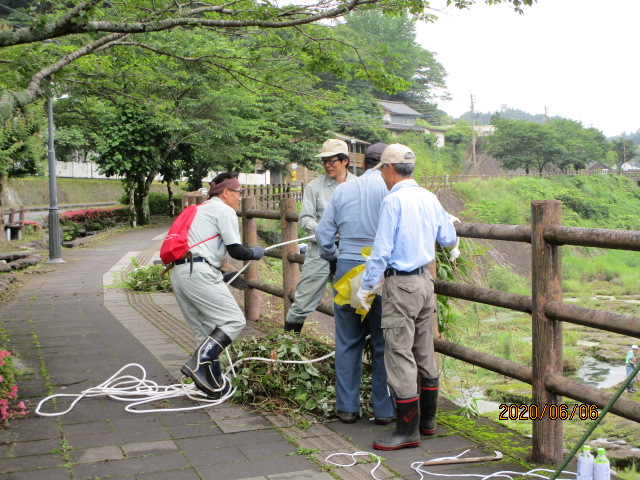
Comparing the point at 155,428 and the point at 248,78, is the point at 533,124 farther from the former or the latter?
the point at 155,428

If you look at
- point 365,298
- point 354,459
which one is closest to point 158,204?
point 365,298

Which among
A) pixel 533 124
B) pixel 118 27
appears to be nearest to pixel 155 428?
pixel 118 27

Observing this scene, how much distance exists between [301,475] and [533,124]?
65521 mm

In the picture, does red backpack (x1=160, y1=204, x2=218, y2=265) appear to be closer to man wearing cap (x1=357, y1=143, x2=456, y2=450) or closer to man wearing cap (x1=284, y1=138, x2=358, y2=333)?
man wearing cap (x1=284, y1=138, x2=358, y2=333)

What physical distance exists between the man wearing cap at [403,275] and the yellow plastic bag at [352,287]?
0.64 ft

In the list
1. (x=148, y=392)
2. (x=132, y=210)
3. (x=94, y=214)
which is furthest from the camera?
(x=132, y=210)

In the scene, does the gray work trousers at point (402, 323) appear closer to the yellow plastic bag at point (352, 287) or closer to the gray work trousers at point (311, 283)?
the yellow plastic bag at point (352, 287)

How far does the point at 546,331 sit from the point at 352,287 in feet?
3.99

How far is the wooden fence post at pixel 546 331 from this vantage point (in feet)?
12.5

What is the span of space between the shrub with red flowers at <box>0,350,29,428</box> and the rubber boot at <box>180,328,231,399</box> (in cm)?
113

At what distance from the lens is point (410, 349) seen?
4.11 meters

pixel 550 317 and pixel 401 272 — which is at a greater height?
pixel 401 272

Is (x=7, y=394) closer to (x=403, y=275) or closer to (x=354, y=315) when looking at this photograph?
(x=354, y=315)

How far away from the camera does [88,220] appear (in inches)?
1107
